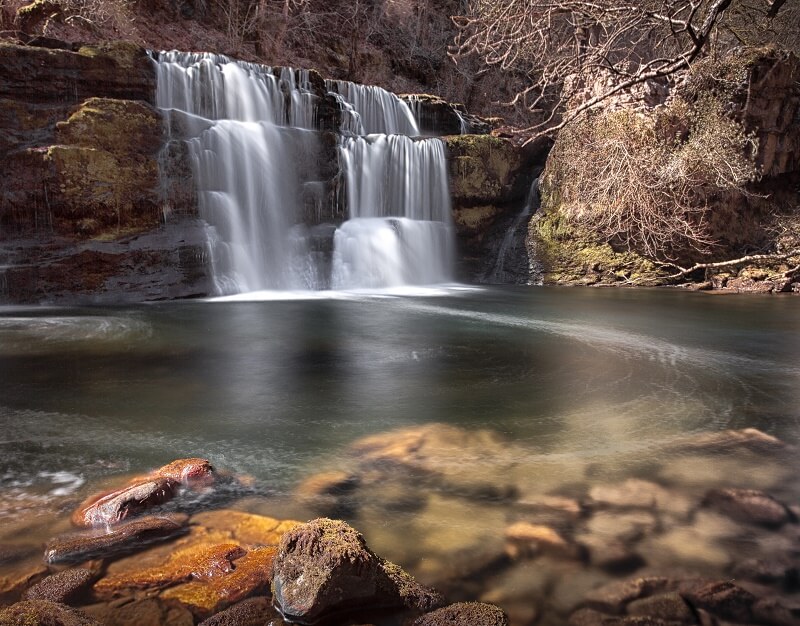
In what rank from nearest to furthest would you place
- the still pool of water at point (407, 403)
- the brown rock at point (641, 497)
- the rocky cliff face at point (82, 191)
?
the brown rock at point (641, 497), the still pool of water at point (407, 403), the rocky cliff face at point (82, 191)

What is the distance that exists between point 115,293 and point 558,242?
11.9 meters

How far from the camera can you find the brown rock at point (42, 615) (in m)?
1.76

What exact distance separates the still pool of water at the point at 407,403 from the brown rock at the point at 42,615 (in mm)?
889

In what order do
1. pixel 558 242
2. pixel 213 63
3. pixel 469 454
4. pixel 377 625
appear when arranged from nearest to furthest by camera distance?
pixel 377 625
pixel 469 454
pixel 213 63
pixel 558 242

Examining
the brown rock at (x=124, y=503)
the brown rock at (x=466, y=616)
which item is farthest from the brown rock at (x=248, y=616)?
the brown rock at (x=124, y=503)

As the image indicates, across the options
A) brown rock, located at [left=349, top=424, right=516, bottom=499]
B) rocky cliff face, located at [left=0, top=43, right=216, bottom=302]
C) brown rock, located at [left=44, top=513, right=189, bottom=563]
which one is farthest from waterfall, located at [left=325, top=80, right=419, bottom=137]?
brown rock, located at [left=44, top=513, right=189, bottom=563]

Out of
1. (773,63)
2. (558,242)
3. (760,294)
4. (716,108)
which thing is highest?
(773,63)

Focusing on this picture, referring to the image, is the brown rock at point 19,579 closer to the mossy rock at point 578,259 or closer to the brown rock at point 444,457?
the brown rock at point 444,457

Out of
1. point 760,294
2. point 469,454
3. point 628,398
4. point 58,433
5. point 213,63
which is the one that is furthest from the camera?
point 213,63

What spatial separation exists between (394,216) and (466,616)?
1534 cm

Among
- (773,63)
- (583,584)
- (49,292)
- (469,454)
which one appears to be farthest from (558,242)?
(583,584)

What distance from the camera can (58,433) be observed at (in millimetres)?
4020

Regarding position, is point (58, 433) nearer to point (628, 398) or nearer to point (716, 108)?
point (628, 398)

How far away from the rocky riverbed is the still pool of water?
0.03m
